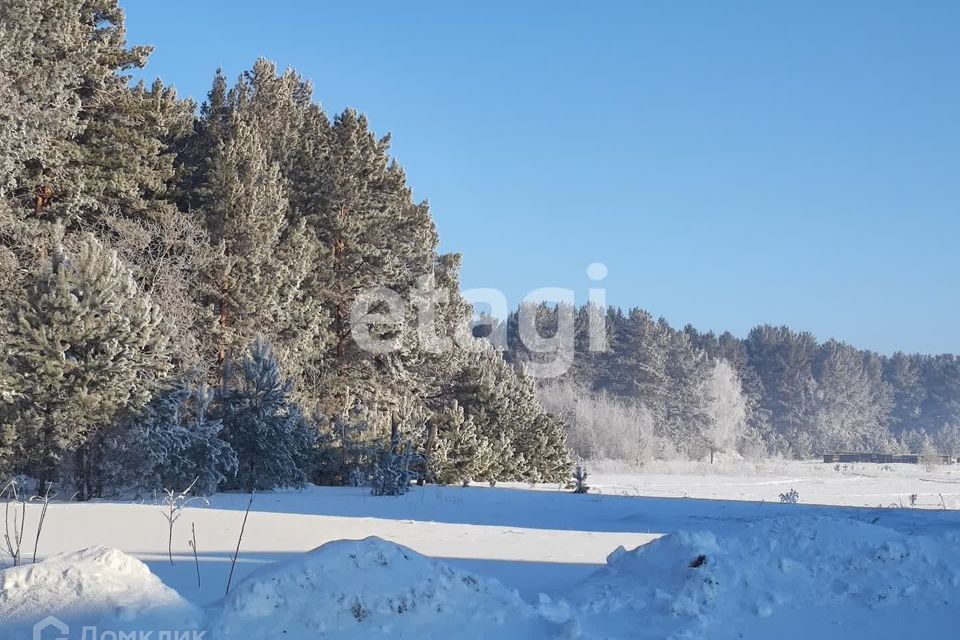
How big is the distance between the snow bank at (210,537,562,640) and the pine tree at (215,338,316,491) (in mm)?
13637

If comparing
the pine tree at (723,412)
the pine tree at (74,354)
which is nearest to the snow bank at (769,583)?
the pine tree at (74,354)

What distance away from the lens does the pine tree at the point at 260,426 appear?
19.3m

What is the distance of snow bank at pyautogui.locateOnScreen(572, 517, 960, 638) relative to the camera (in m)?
6.79

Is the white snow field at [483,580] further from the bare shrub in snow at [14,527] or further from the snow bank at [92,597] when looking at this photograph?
the bare shrub in snow at [14,527]

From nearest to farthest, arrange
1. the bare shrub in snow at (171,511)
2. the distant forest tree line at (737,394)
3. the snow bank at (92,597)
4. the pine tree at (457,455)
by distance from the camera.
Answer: the snow bank at (92,597) → the bare shrub in snow at (171,511) → the pine tree at (457,455) → the distant forest tree line at (737,394)

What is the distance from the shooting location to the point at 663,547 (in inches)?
314

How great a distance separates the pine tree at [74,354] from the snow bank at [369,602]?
11316mm

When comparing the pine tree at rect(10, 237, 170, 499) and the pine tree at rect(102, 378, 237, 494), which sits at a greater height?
the pine tree at rect(10, 237, 170, 499)

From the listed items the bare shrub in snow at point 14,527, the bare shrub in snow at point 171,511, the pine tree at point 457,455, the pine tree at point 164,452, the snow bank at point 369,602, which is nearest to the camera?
the snow bank at point 369,602

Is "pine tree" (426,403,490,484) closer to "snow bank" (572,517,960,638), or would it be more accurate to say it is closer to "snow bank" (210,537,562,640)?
"snow bank" (572,517,960,638)

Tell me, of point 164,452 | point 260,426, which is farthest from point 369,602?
point 260,426

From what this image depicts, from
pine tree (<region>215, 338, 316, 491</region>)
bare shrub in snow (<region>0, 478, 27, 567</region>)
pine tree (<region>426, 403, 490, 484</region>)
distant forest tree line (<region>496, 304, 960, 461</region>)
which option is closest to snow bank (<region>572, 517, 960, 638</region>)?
bare shrub in snow (<region>0, 478, 27, 567</region>)

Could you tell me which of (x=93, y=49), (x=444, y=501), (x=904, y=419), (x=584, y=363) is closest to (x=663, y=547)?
(x=444, y=501)

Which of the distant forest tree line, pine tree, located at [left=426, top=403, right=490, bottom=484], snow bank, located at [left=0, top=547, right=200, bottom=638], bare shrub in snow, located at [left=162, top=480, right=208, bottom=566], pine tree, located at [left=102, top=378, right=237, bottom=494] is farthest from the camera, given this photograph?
the distant forest tree line
